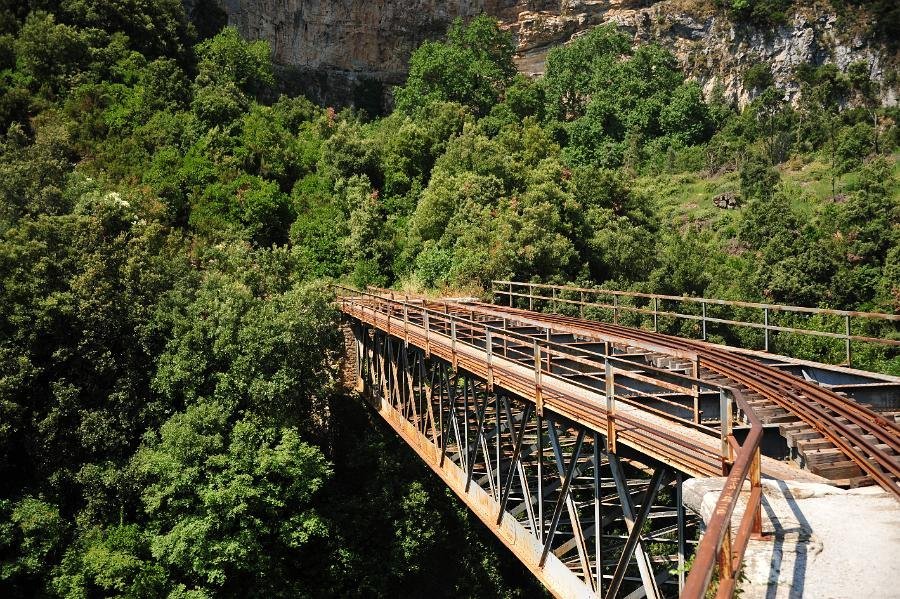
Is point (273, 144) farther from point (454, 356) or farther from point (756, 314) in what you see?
point (454, 356)

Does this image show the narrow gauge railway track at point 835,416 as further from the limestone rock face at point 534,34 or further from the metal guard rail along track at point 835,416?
the limestone rock face at point 534,34

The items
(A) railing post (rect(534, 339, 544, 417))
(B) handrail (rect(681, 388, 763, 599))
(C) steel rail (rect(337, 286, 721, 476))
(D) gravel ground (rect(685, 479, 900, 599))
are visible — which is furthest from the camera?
(A) railing post (rect(534, 339, 544, 417))

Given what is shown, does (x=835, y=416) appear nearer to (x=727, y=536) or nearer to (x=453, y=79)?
(x=727, y=536)

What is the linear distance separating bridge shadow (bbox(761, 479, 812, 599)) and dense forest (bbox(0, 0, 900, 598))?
15.0m

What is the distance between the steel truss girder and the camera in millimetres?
7740

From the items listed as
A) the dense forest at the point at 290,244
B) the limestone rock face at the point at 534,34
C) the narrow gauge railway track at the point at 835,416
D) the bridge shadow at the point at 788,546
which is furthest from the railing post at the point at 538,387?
the limestone rock face at the point at 534,34

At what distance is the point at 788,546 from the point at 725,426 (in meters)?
1.13

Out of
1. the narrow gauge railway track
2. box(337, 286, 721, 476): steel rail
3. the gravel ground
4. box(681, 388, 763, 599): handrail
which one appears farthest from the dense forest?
box(681, 388, 763, 599): handrail

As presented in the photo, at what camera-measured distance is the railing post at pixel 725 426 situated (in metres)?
5.46

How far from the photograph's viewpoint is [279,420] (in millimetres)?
19656

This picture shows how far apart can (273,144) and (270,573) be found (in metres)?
25.1

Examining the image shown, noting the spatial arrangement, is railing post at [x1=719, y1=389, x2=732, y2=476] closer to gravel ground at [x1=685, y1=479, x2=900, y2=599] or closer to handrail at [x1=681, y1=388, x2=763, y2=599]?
gravel ground at [x1=685, y1=479, x2=900, y2=599]

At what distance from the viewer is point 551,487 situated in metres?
11.2

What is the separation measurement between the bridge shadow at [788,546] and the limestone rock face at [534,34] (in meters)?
57.3
